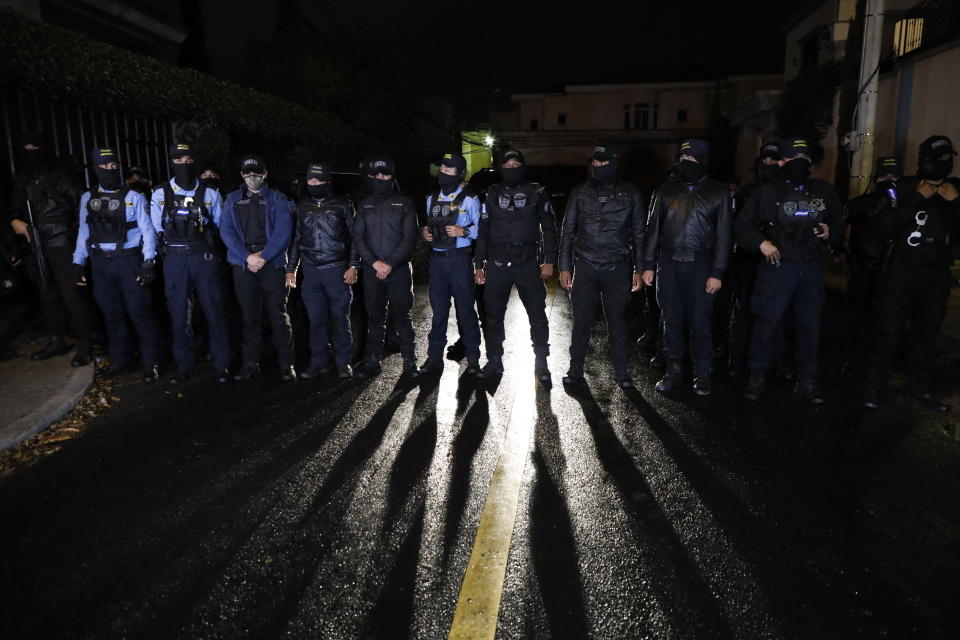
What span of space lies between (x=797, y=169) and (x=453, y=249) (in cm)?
317

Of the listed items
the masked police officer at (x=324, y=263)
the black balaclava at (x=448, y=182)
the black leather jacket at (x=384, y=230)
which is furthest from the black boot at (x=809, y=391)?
the masked police officer at (x=324, y=263)

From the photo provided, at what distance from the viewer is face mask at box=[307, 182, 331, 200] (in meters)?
6.48

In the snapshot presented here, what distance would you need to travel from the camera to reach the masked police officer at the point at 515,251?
6305 millimetres

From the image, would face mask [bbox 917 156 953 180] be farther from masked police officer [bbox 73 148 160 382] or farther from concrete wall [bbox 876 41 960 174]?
concrete wall [bbox 876 41 960 174]


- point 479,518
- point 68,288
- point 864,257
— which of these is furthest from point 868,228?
point 68,288

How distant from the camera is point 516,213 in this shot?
630 centimetres

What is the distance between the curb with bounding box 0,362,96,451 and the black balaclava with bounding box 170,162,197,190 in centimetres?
206

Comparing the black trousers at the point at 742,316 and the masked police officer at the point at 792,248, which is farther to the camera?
the black trousers at the point at 742,316

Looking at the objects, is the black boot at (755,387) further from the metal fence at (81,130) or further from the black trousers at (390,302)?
the metal fence at (81,130)

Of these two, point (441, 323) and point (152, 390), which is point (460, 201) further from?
point (152, 390)

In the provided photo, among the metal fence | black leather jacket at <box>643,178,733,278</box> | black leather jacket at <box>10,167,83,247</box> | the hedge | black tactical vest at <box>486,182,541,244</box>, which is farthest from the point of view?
the metal fence

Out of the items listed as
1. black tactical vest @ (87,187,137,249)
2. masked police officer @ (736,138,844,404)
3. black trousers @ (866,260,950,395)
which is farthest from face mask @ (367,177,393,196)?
black trousers @ (866,260,950,395)

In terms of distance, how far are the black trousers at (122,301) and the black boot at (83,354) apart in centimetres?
30

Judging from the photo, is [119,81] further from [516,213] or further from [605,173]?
[605,173]
